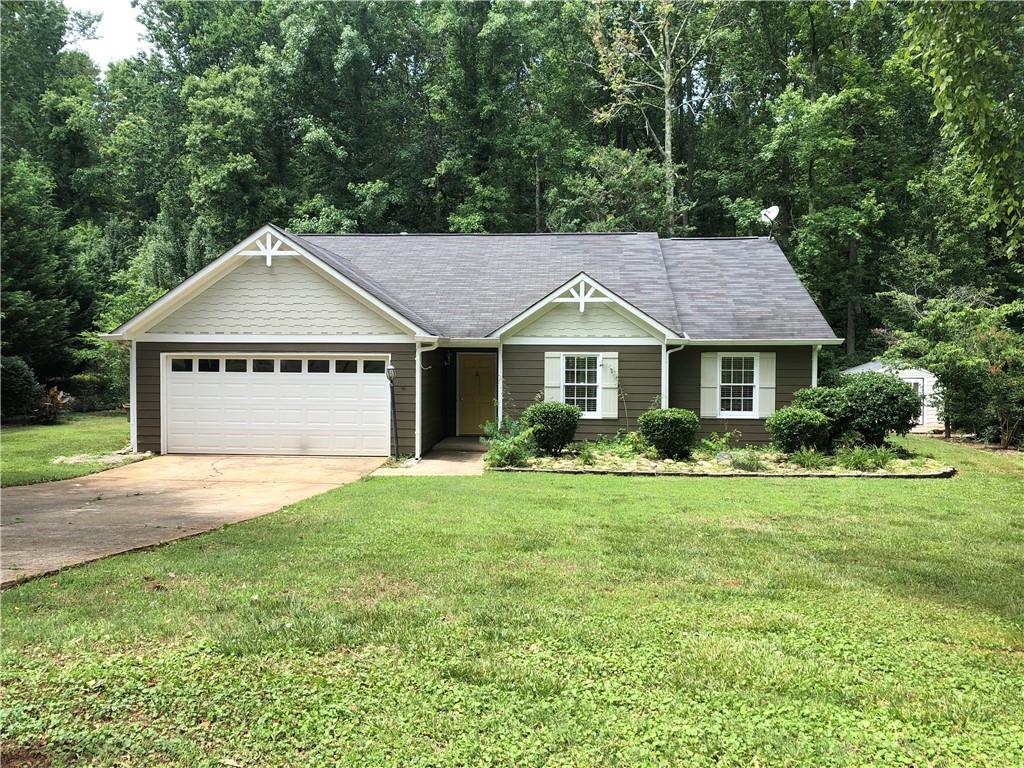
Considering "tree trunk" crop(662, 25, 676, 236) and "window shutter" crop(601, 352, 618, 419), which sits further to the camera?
"tree trunk" crop(662, 25, 676, 236)

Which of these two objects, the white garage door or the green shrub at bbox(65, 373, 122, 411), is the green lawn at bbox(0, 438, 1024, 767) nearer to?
the white garage door

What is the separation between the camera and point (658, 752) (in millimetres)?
2863

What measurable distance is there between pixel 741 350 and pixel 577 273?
4.36 meters

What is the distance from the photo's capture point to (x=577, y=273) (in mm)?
16453

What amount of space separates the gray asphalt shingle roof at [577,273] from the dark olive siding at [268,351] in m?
0.98

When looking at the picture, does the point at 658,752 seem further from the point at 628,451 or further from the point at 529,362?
the point at 529,362

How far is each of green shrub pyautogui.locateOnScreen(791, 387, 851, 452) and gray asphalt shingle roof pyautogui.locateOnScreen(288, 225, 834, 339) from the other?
170 cm

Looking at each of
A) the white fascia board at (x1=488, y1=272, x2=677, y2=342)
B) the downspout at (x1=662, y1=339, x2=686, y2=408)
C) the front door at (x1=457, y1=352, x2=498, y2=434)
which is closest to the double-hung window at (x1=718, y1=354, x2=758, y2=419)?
the downspout at (x1=662, y1=339, x2=686, y2=408)

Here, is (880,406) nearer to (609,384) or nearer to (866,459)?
(866,459)

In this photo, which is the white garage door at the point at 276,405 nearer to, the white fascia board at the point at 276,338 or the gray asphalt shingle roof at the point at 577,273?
the white fascia board at the point at 276,338

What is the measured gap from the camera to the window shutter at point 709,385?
15.2 metres

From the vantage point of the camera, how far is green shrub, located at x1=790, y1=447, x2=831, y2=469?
478 inches

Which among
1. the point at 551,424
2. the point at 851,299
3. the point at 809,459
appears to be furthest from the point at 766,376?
the point at 851,299

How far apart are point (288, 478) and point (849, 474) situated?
9634 millimetres
